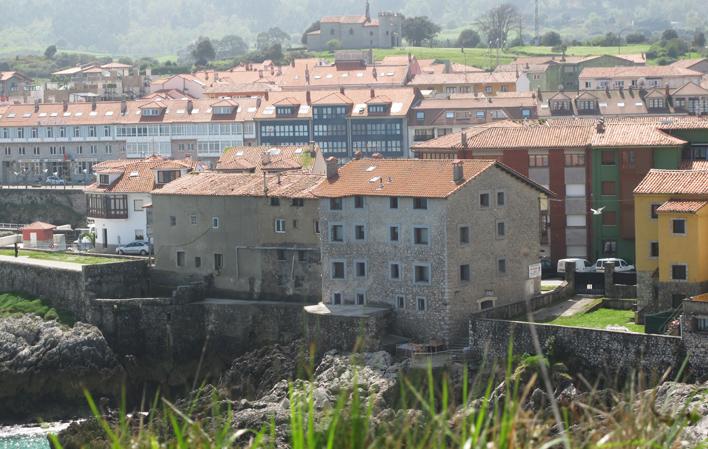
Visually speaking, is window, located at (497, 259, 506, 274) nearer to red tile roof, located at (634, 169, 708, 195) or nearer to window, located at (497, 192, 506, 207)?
window, located at (497, 192, 506, 207)

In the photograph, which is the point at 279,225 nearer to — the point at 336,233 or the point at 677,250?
the point at 336,233

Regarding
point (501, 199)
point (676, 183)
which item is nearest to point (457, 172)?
point (501, 199)

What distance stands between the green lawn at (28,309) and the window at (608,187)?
19215 mm

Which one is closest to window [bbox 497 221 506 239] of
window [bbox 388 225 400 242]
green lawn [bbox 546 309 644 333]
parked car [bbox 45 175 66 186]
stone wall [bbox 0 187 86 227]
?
window [bbox 388 225 400 242]

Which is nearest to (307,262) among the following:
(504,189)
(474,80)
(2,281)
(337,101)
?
(504,189)

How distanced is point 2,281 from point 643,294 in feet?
88.3

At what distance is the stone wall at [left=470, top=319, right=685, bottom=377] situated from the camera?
4050 cm

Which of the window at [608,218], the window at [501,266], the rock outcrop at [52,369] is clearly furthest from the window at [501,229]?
the rock outcrop at [52,369]

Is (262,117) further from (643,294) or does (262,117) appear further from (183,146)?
(643,294)

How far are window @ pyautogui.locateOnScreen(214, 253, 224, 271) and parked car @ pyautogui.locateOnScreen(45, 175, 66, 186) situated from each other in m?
42.5

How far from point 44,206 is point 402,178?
150 ft

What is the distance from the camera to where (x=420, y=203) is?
47719 millimetres

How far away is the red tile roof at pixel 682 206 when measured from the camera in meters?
44.7

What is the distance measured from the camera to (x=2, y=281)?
6222cm
